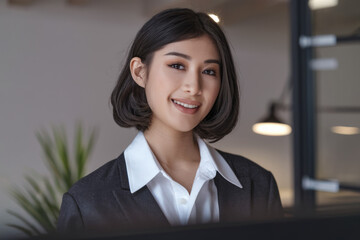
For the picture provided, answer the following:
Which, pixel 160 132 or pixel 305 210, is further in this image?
pixel 160 132

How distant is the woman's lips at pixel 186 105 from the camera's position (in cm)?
50

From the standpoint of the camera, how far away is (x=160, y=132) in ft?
1.78

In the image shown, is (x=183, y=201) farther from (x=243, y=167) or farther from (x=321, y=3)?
(x=321, y=3)

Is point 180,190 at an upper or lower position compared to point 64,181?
upper

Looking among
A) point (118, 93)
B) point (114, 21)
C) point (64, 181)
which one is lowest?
point (64, 181)

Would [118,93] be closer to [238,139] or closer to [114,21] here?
[114,21]

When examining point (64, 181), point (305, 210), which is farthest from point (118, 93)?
point (64, 181)

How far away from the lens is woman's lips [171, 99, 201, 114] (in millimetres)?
501

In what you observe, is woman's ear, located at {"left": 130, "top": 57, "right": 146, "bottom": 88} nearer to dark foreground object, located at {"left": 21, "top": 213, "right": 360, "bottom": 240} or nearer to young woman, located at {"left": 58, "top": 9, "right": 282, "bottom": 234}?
young woman, located at {"left": 58, "top": 9, "right": 282, "bottom": 234}

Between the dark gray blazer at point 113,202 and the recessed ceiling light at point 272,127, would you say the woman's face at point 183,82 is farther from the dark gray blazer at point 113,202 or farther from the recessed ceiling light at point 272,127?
the recessed ceiling light at point 272,127

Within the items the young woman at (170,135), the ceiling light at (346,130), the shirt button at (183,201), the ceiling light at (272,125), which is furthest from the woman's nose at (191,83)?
the ceiling light at (272,125)

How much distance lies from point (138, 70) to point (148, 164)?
96 mm

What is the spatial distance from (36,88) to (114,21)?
629mm

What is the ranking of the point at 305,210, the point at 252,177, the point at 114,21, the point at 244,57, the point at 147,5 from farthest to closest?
the point at 244,57 → the point at 114,21 → the point at 147,5 → the point at 252,177 → the point at 305,210
